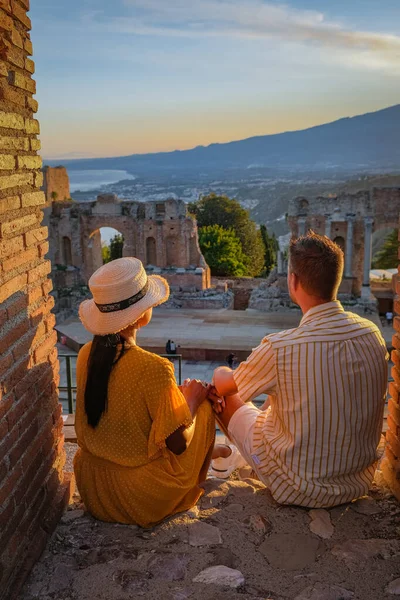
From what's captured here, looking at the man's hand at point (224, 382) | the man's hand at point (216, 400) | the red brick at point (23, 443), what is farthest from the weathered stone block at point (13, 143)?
the man's hand at point (216, 400)

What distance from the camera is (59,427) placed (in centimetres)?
447

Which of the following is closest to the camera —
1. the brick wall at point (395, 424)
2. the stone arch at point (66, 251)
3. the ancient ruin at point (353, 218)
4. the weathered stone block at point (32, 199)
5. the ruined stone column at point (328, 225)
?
the weathered stone block at point (32, 199)

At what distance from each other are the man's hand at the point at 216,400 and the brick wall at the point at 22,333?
1.30 meters

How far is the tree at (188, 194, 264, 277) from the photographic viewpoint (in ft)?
156

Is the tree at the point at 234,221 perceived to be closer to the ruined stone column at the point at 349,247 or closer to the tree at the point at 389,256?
the tree at the point at 389,256

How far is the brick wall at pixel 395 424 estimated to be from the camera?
444cm

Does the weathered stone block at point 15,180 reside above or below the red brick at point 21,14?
below

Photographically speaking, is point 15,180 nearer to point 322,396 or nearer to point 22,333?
point 22,333

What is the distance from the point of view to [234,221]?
47.7 meters

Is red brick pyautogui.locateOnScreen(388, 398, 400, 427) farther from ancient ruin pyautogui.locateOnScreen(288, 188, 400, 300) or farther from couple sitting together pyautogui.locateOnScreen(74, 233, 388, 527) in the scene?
ancient ruin pyautogui.locateOnScreen(288, 188, 400, 300)

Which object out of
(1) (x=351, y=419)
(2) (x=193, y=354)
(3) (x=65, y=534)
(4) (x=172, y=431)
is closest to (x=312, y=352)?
(1) (x=351, y=419)

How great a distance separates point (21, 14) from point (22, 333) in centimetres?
211

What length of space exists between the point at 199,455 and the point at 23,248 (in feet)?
6.86

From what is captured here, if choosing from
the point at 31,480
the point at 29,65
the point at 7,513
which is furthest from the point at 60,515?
the point at 29,65
